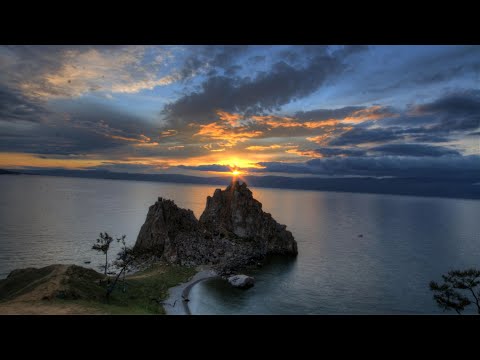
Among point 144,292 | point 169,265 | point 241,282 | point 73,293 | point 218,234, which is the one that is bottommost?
point 241,282

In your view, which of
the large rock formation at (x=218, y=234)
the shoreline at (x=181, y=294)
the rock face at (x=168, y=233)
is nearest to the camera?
the shoreline at (x=181, y=294)

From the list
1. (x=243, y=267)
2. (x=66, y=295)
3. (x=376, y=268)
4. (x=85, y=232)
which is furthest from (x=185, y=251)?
(x=85, y=232)

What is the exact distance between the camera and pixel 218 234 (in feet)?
316

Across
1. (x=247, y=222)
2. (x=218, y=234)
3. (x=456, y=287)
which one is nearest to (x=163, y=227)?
(x=218, y=234)

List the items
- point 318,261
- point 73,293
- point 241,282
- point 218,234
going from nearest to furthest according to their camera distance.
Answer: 1. point 73,293
2. point 241,282
3. point 218,234
4. point 318,261

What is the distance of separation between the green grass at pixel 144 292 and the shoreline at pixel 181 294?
1043 mm

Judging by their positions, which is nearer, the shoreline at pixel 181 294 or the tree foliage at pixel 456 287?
the tree foliage at pixel 456 287

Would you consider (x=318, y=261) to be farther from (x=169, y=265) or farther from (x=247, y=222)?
(x=169, y=265)

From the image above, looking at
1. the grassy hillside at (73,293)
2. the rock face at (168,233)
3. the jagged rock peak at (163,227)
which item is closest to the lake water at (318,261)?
the grassy hillside at (73,293)

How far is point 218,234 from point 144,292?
1652 inches

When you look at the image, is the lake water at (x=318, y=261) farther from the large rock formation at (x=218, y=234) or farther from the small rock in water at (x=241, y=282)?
the large rock formation at (x=218, y=234)

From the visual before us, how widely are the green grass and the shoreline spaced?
1.04 metres

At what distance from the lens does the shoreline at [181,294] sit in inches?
2018
